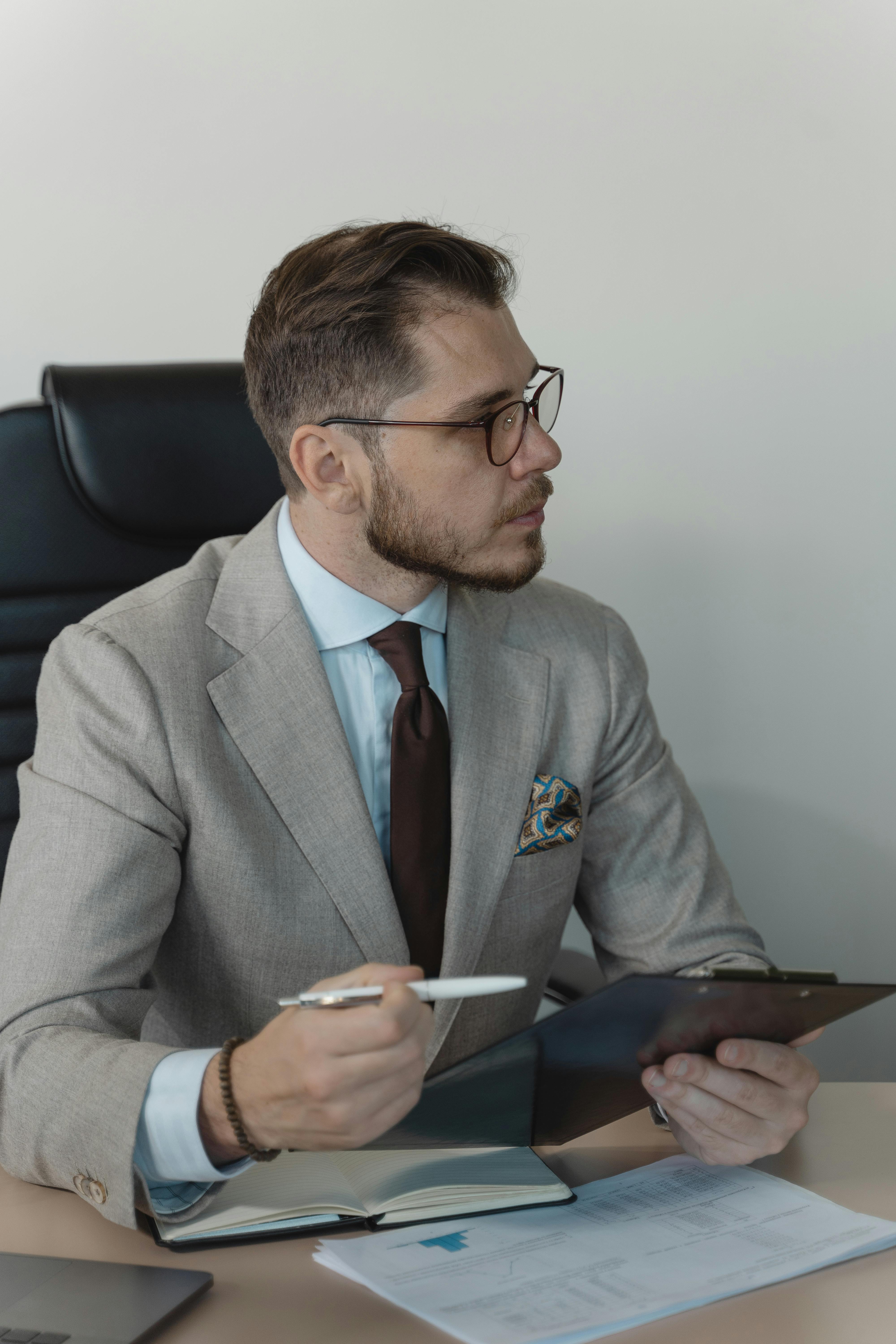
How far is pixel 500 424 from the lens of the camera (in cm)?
128

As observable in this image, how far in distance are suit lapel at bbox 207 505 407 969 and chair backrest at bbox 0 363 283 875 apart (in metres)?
0.28

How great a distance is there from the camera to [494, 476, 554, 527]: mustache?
4.28ft

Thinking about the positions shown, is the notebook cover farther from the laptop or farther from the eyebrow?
the eyebrow

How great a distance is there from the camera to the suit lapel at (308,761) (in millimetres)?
1161

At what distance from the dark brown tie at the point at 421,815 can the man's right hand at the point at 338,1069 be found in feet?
1.32

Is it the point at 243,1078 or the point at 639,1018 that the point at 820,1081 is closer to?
the point at 639,1018

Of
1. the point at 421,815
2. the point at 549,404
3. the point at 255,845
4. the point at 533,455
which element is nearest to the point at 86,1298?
the point at 255,845

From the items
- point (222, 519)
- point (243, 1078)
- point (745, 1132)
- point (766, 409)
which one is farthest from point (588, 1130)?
point (766, 409)

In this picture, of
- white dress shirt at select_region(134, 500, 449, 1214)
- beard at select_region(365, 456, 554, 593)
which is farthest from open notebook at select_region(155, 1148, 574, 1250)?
beard at select_region(365, 456, 554, 593)

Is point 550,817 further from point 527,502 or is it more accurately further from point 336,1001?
point 336,1001

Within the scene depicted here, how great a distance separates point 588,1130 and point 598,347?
1.34 metres

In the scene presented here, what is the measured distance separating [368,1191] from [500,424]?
0.81 metres

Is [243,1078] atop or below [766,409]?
below

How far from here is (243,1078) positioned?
821 millimetres
